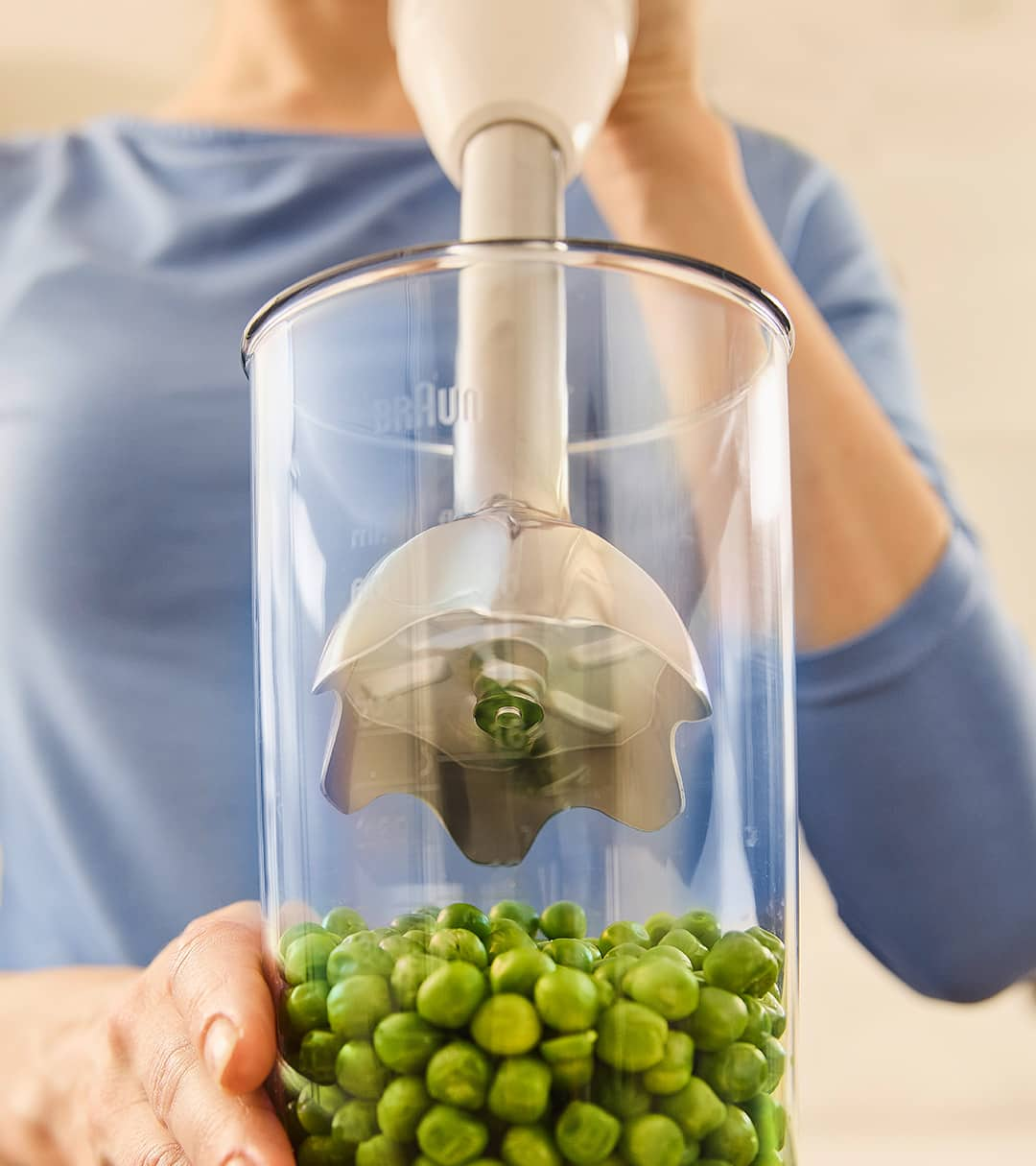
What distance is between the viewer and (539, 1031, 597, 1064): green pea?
0.27 metres

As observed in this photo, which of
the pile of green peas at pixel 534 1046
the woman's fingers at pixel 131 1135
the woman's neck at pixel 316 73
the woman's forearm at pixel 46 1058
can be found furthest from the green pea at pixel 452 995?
the woman's neck at pixel 316 73

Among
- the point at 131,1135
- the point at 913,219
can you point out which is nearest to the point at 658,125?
the point at 131,1135

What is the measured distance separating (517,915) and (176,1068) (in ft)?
0.37

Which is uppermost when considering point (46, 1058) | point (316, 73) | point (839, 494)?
point (316, 73)

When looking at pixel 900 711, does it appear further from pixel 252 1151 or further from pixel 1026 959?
pixel 252 1151

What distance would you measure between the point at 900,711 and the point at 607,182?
0.98 feet

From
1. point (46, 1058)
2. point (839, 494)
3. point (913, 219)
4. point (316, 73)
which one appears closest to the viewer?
point (46, 1058)

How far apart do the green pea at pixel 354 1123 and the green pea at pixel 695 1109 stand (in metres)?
0.07

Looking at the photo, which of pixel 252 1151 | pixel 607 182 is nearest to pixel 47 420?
pixel 607 182

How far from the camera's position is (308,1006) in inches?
11.9

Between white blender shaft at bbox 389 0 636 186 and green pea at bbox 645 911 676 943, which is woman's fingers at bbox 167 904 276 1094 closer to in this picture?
green pea at bbox 645 911 676 943

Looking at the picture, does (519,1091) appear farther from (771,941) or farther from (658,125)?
(658,125)

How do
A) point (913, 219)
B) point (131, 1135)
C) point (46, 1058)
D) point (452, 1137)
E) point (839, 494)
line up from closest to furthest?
1. point (452, 1137)
2. point (131, 1135)
3. point (46, 1058)
4. point (839, 494)
5. point (913, 219)

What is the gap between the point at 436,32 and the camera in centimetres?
36
